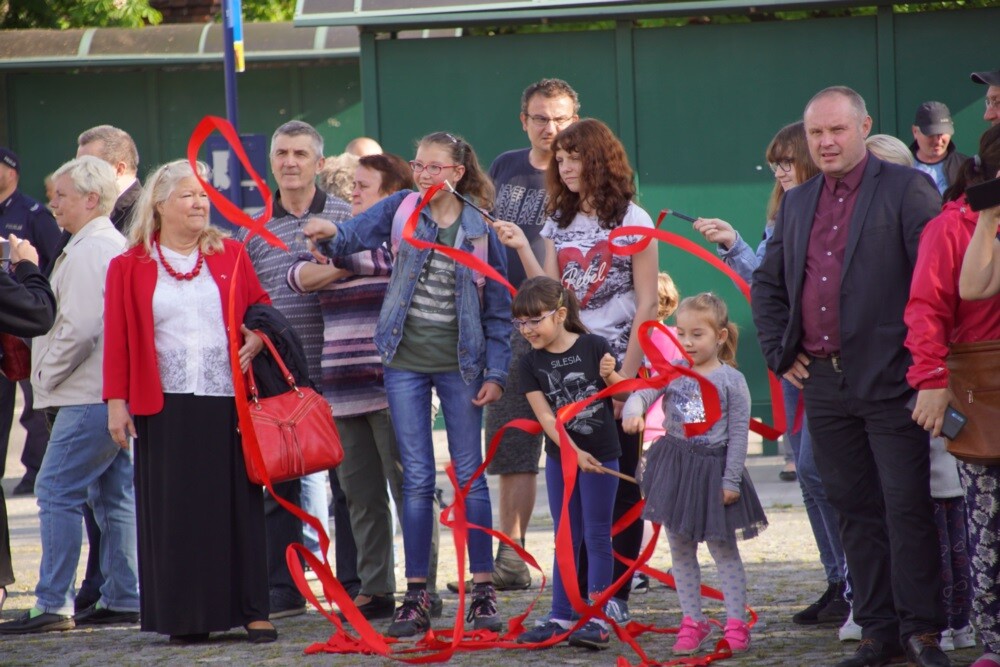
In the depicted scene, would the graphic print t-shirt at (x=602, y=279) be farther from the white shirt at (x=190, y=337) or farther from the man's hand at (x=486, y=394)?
the white shirt at (x=190, y=337)

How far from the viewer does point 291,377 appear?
21.0 feet

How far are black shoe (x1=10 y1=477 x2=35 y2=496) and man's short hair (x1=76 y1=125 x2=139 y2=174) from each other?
4197 mm

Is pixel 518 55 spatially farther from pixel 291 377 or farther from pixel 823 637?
pixel 823 637

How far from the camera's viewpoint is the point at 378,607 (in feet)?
22.5

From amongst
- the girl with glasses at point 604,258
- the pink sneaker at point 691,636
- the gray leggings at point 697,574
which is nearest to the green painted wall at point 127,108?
the girl with glasses at point 604,258

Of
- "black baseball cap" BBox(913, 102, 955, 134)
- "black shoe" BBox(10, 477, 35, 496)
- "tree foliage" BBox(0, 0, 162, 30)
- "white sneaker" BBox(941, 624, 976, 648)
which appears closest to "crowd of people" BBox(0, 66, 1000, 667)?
"white sneaker" BBox(941, 624, 976, 648)

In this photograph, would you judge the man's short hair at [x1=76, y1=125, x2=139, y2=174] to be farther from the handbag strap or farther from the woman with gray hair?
the handbag strap

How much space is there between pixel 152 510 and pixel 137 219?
4.05 feet

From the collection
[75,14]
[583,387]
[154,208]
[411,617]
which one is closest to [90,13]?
[75,14]

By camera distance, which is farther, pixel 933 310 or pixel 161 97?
pixel 161 97

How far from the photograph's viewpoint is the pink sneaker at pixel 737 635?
5668 mm

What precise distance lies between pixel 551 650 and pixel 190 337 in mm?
1967

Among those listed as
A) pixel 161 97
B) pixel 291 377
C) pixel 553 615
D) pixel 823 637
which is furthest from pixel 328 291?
pixel 161 97

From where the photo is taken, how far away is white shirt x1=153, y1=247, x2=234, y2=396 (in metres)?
6.29
